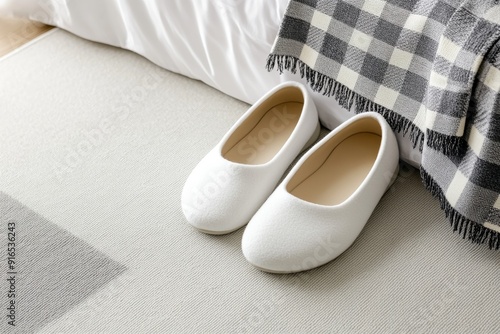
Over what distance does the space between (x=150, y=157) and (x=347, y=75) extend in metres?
0.52

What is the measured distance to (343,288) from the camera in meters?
1.38

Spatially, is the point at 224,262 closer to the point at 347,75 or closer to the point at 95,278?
the point at 95,278

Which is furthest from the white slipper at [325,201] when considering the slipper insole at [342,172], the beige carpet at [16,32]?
the beige carpet at [16,32]

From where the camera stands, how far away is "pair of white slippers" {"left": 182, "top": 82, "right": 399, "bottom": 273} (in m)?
1.39

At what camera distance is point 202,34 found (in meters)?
1.72

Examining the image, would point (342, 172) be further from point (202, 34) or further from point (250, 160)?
point (202, 34)

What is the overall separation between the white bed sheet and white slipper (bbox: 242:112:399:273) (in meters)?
0.07

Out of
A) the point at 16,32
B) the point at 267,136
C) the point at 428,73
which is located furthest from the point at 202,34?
the point at 16,32

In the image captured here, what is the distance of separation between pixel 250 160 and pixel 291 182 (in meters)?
0.17

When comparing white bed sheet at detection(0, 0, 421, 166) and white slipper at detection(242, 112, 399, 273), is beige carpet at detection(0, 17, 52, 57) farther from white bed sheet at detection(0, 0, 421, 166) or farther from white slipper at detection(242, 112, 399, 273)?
white slipper at detection(242, 112, 399, 273)

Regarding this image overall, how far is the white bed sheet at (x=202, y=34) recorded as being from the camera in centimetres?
160

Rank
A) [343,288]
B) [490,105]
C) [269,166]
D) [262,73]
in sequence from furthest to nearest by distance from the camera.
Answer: [262,73] → [269,166] → [343,288] → [490,105]

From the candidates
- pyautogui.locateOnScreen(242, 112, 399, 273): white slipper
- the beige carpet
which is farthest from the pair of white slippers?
the beige carpet

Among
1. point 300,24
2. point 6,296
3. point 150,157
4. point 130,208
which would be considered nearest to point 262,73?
point 300,24
